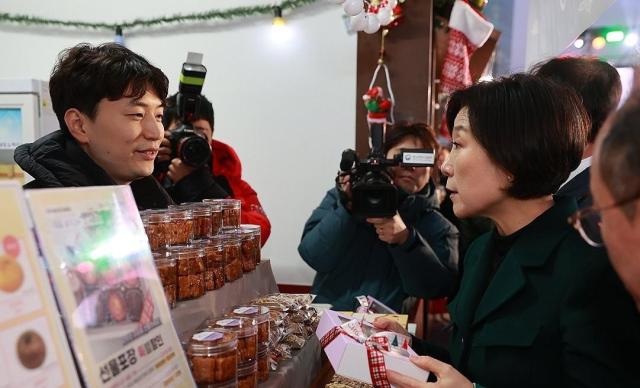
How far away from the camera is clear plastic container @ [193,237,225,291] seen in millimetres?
1126

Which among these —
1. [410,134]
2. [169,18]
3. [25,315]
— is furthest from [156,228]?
[169,18]

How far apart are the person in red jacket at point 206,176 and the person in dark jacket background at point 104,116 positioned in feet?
1.76

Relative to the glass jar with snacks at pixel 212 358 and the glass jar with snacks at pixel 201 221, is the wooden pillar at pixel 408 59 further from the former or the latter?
the glass jar with snacks at pixel 212 358

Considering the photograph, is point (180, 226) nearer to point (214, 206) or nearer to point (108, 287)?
point (214, 206)

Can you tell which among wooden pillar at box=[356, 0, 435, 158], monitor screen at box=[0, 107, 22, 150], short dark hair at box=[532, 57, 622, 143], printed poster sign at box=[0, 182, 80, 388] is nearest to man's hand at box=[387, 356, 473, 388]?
printed poster sign at box=[0, 182, 80, 388]

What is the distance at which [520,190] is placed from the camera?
1.13 metres

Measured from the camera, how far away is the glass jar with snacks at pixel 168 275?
0.98 m

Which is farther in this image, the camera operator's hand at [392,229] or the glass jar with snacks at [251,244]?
the camera operator's hand at [392,229]

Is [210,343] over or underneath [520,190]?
underneath

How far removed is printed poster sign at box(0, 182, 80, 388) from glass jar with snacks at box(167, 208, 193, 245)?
467 millimetres

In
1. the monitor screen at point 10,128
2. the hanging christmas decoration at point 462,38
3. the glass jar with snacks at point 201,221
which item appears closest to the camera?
the glass jar with snacks at point 201,221

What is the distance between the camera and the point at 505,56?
17.1 feet

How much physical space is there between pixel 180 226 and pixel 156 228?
0.07m

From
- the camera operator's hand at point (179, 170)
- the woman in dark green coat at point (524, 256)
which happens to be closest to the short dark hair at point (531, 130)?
the woman in dark green coat at point (524, 256)
